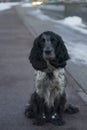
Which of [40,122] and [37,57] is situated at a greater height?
[37,57]

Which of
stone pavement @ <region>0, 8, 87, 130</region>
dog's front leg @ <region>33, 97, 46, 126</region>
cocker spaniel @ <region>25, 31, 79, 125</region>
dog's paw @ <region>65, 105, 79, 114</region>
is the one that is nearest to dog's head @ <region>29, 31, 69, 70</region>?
cocker spaniel @ <region>25, 31, 79, 125</region>

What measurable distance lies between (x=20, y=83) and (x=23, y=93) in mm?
1185

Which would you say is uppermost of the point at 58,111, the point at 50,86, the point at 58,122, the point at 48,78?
the point at 48,78

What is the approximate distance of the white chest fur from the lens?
22.9ft

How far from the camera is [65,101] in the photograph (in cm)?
720

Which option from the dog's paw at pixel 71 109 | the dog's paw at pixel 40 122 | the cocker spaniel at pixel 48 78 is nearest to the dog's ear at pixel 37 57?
the cocker spaniel at pixel 48 78

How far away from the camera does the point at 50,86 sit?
6973 mm

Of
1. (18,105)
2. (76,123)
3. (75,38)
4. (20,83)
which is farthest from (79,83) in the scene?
(75,38)

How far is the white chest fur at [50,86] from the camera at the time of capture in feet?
22.9

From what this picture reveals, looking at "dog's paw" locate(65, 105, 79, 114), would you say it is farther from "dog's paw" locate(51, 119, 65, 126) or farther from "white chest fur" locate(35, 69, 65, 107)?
"white chest fur" locate(35, 69, 65, 107)

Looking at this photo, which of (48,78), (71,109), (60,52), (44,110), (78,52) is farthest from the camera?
(78,52)

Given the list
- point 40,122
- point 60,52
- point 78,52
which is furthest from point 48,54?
point 78,52

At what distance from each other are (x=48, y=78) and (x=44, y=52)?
489mm

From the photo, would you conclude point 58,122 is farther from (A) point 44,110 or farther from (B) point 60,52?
(B) point 60,52
